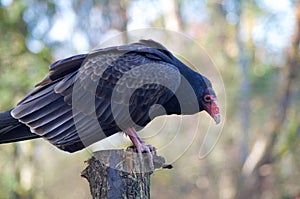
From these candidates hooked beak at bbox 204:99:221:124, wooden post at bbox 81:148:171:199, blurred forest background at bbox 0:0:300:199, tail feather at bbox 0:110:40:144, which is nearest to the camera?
wooden post at bbox 81:148:171:199

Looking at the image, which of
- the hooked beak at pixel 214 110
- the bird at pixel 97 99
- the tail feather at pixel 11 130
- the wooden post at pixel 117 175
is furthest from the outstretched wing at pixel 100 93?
the hooked beak at pixel 214 110

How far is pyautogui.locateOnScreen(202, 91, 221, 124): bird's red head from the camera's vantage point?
16.9 feet

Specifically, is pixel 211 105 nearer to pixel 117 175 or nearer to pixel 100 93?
pixel 100 93

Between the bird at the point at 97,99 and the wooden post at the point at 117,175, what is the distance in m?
0.23

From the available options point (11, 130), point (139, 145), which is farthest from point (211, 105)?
point (11, 130)

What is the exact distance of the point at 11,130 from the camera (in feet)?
16.0

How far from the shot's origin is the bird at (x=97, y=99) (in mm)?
4613

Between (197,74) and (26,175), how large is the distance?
6.93 metres

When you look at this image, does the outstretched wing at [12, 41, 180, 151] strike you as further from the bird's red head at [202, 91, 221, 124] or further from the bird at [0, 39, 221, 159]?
the bird's red head at [202, 91, 221, 124]

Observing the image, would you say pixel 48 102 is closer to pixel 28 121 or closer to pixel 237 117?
pixel 28 121

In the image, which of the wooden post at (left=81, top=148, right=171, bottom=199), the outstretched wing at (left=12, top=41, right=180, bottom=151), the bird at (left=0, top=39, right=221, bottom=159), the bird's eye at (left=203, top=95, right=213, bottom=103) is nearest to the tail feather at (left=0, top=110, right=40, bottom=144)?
the bird at (left=0, top=39, right=221, bottom=159)

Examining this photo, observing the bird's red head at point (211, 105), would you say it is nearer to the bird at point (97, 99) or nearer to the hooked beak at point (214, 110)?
the hooked beak at point (214, 110)

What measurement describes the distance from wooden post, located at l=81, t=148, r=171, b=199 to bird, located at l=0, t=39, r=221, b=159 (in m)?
0.23

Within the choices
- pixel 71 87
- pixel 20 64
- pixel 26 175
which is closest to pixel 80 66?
pixel 71 87
